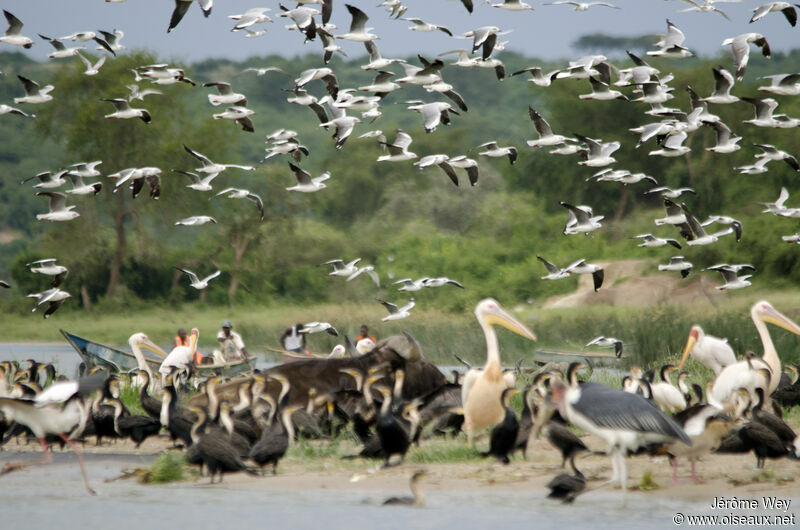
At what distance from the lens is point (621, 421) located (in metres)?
8.92

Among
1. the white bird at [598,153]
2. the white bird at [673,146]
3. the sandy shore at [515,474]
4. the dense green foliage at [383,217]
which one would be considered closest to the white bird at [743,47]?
the white bird at [673,146]

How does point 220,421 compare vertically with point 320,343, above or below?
above

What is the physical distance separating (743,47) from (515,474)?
24.1 feet

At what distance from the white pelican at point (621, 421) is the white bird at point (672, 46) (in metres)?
7.97

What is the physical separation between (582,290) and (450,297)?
3940 mm

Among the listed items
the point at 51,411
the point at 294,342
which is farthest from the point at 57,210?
the point at 51,411

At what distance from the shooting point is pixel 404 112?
89500 millimetres

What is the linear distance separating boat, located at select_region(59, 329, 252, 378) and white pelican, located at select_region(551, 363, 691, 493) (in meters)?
10.4

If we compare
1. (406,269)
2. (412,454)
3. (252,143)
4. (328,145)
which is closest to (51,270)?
(412,454)

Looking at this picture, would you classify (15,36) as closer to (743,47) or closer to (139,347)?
(139,347)

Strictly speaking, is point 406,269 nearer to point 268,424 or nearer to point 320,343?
point 320,343

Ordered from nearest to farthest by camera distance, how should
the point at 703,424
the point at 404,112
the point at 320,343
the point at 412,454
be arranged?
the point at 703,424, the point at 412,454, the point at 320,343, the point at 404,112

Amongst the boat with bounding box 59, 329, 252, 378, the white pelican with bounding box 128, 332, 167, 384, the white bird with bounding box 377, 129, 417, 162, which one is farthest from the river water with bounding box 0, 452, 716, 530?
the boat with bounding box 59, 329, 252, 378

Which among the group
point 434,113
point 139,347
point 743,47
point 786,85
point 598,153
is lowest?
point 139,347
